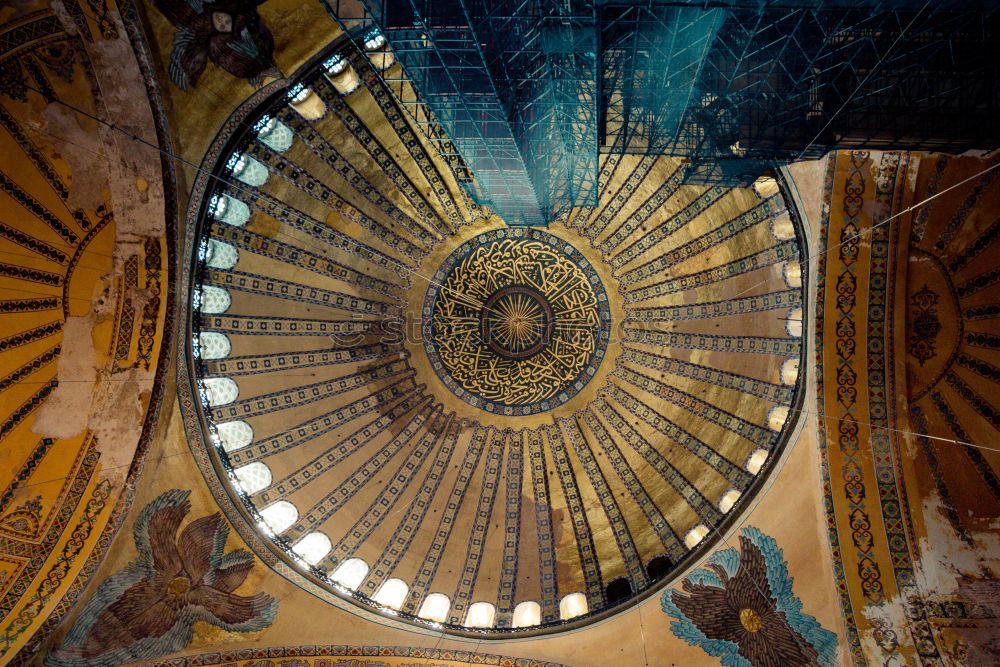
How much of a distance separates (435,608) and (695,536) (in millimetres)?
4248

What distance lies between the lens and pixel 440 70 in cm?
796

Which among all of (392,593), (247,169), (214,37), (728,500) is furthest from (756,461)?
(214,37)

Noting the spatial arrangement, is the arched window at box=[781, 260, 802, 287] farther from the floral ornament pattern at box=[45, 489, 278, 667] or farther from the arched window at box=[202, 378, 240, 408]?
the floral ornament pattern at box=[45, 489, 278, 667]

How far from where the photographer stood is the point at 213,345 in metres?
10.0

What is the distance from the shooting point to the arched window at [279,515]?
408 inches

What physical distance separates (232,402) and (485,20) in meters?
6.66

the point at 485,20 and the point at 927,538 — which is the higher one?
the point at 485,20

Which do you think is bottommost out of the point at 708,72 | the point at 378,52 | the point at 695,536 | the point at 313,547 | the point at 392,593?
the point at 392,593

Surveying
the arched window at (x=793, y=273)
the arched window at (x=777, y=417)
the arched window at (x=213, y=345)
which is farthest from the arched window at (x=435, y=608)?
the arched window at (x=793, y=273)

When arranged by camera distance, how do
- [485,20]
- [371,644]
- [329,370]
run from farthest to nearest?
1. [329,370]
2. [371,644]
3. [485,20]

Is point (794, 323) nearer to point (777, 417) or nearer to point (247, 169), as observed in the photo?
point (777, 417)

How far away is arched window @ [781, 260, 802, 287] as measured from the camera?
973 centimetres


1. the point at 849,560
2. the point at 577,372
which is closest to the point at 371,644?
the point at 577,372

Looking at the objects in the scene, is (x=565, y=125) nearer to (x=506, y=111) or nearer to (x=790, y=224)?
(x=506, y=111)
